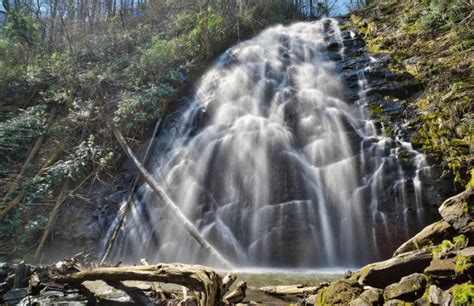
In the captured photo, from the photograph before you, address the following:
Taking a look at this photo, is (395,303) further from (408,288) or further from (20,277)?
(20,277)

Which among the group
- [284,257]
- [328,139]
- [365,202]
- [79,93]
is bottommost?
[284,257]

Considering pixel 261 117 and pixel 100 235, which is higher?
pixel 261 117

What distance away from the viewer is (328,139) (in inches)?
372

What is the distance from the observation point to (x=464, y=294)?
2.48 meters

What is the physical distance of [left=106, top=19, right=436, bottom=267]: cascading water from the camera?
742cm

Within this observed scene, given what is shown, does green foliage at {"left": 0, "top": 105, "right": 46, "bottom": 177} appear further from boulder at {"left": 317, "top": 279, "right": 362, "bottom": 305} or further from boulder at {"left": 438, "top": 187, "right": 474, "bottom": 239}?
boulder at {"left": 438, "top": 187, "right": 474, "bottom": 239}

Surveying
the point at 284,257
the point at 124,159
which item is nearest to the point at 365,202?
the point at 284,257

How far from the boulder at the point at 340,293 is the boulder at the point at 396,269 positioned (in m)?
0.13

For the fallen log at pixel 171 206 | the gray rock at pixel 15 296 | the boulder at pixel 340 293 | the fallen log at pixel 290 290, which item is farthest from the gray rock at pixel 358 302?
the gray rock at pixel 15 296

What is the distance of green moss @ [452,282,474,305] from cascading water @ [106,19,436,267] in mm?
4766

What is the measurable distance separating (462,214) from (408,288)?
109 cm

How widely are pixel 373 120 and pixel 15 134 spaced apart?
12.2m

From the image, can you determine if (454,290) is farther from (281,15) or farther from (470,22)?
(281,15)

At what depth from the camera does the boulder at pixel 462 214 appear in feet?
10.5
